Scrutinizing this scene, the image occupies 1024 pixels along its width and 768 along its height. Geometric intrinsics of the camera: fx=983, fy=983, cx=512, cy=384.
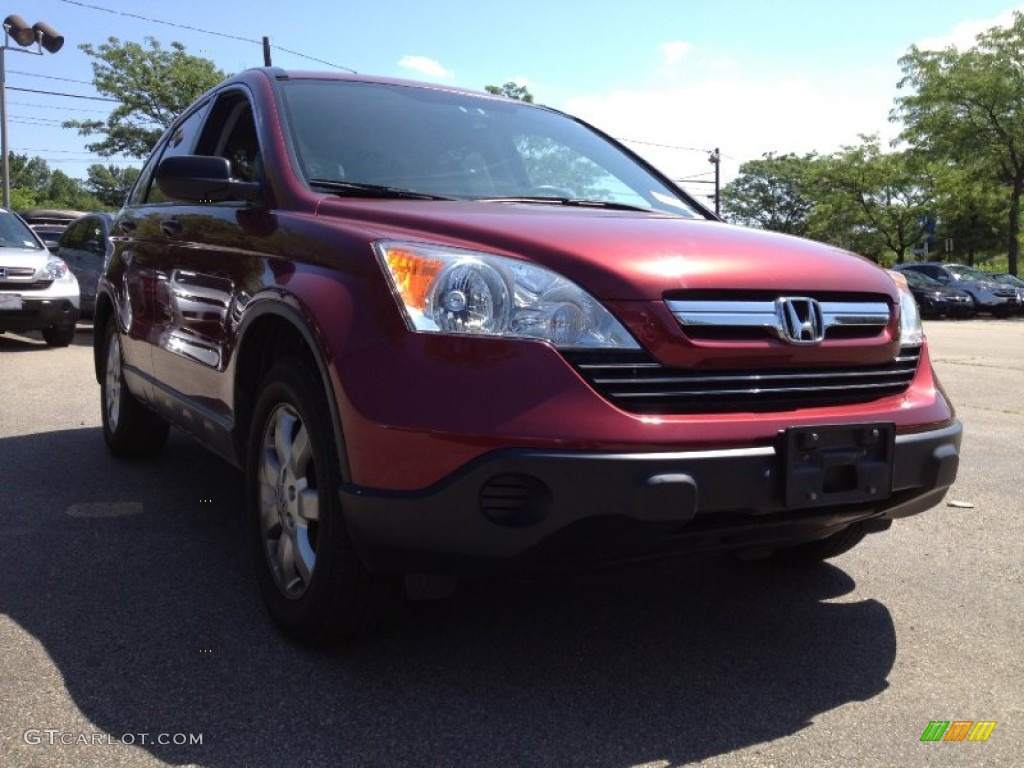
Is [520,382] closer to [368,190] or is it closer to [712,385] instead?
[712,385]

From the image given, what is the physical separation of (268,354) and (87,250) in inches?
430

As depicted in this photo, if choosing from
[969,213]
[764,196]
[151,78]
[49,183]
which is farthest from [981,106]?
[49,183]

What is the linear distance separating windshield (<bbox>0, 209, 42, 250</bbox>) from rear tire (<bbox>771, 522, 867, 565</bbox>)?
10.2 m

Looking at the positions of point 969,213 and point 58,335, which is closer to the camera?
point 58,335

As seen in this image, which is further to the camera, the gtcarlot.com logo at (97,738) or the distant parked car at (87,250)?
the distant parked car at (87,250)

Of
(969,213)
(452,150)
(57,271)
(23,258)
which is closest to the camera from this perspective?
(452,150)

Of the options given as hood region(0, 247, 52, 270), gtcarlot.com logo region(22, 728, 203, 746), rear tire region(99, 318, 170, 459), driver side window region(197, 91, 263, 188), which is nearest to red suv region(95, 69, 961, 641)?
driver side window region(197, 91, 263, 188)

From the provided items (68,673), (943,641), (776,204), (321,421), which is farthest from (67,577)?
(776,204)

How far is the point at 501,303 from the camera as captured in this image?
7.70 feet

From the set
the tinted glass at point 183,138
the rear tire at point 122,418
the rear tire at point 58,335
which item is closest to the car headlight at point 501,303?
the tinted glass at point 183,138

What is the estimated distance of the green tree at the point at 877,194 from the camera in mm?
38375

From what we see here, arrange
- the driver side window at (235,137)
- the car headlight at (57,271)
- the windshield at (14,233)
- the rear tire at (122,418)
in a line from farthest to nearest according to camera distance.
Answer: the windshield at (14,233), the car headlight at (57,271), the rear tire at (122,418), the driver side window at (235,137)

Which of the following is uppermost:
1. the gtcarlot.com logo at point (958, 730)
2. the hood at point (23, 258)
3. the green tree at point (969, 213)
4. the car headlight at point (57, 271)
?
the green tree at point (969, 213)

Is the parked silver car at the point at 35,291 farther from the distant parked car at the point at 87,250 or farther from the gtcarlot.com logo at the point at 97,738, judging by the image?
the gtcarlot.com logo at the point at 97,738
